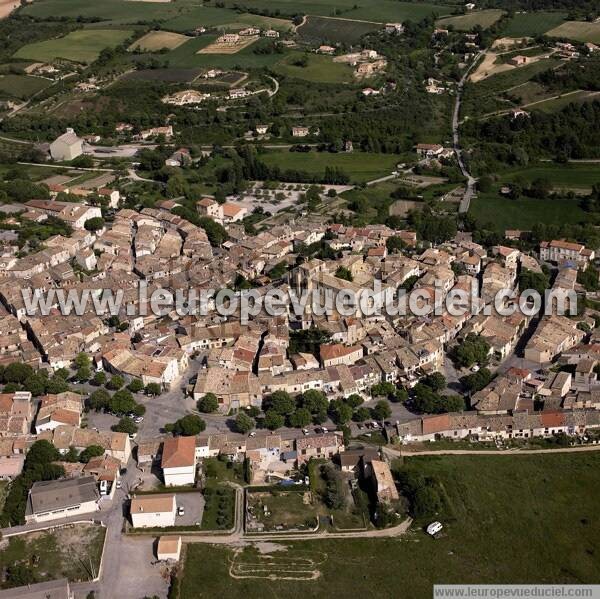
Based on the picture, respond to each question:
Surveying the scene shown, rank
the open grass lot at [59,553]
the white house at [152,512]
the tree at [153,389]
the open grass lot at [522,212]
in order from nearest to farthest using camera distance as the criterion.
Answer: the open grass lot at [59,553] < the white house at [152,512] < the tree at [153,389] < the open grass lot at [522,212]

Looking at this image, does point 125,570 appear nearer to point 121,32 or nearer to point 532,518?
point 532,518

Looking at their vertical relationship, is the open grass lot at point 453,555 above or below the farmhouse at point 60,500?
below

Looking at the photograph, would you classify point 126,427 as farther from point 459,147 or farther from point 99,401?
point 459,147

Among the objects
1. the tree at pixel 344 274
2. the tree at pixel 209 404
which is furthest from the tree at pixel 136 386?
the tree at pixel 344 274

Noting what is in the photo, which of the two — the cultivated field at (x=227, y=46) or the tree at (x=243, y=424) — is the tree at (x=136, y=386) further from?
the cultivated field at (x=227, y=46)

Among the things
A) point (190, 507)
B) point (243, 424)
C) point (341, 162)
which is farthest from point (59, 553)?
point (341, 162)

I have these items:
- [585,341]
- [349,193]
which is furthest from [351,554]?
[349,193]

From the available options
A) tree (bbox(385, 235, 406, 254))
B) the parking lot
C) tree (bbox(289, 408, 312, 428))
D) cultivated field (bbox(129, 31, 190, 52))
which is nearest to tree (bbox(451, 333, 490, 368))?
tree (bbox(289, 408, 312, 428))
